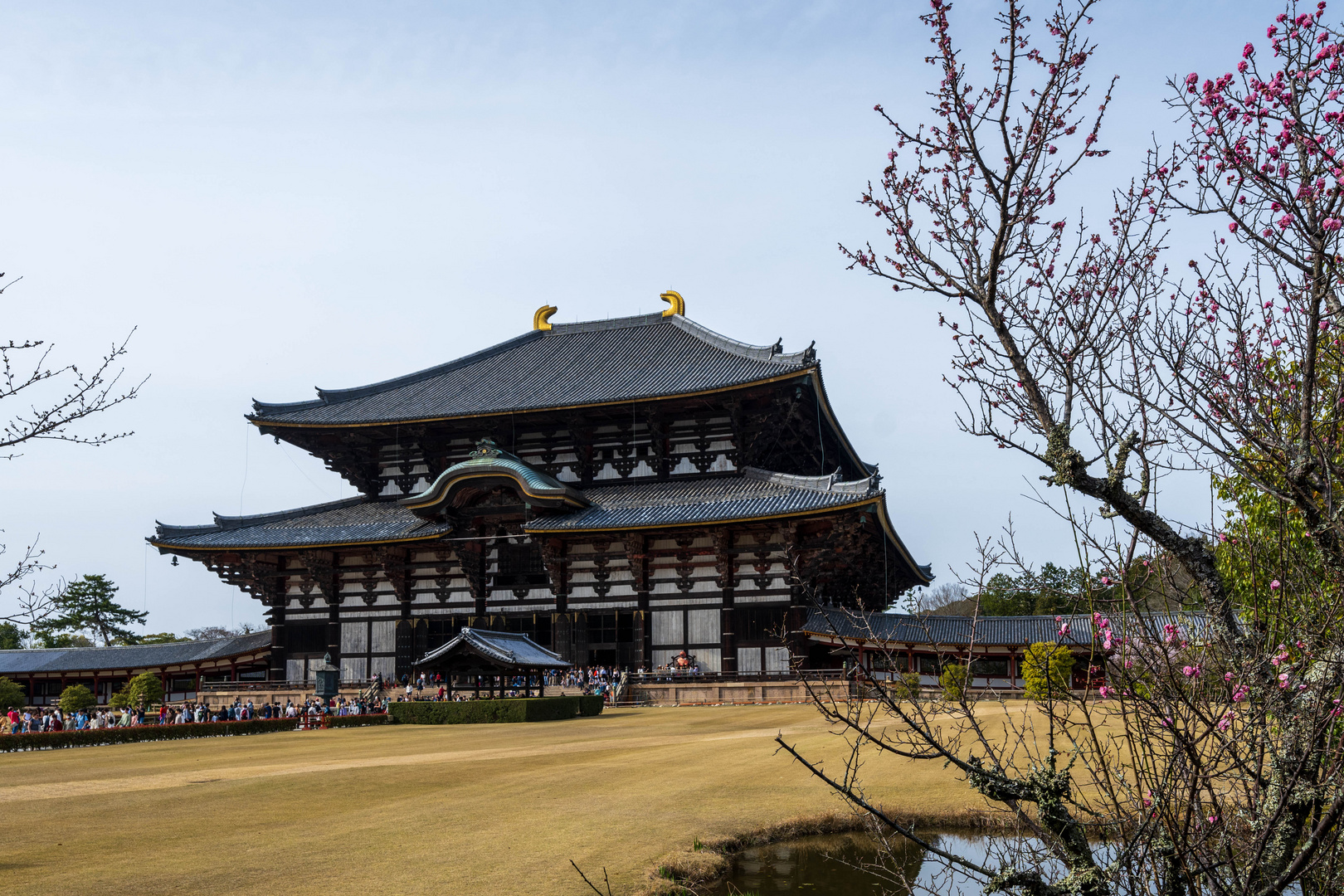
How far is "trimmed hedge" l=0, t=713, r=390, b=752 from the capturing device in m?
23.0

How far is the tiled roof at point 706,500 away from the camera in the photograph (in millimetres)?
33562

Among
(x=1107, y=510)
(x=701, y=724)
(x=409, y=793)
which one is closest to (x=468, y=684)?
(x=701, y=724)

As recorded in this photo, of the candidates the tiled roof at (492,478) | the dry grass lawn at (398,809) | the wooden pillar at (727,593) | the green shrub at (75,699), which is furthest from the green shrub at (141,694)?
the wooden pillar at (727,593)

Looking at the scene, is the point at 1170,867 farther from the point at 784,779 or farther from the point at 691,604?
the point at 691,604

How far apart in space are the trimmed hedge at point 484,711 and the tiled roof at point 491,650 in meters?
1.21

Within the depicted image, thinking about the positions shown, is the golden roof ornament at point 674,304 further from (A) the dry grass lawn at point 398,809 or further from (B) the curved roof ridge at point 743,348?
(A) the dry grass lawn at point 398,809

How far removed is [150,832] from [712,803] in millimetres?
6043

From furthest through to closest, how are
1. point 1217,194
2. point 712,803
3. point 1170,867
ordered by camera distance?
point 712,803 → point 1217,194 → point 1170,867

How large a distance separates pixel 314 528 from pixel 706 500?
16.0 metres

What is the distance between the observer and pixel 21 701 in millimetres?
45375

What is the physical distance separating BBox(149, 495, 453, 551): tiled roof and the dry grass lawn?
57.8ft

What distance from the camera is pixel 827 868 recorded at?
1016 centimetres

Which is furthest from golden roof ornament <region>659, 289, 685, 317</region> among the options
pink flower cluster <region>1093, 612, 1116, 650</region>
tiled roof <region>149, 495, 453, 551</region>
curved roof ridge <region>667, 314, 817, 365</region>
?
pink flower cluster <region>1093, 612, 1116, 650</region>

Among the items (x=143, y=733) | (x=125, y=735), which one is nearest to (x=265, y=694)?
(x=143, y=733)
